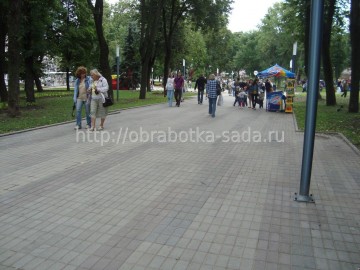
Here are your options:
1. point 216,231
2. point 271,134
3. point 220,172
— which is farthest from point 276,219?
point 271,134

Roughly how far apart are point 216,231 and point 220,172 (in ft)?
8.60

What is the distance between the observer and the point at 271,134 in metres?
→ 11.5

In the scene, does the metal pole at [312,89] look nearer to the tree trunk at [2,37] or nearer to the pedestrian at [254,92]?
the pedestrian at [254,92]

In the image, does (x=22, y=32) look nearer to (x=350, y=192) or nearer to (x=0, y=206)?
(x=0, y=206)

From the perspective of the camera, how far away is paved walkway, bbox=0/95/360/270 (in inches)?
149

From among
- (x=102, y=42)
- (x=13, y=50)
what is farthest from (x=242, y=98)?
(x=13, y=50)

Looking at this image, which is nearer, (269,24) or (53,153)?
(53,153)

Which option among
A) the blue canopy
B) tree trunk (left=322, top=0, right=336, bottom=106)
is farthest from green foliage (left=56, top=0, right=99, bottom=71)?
tree trunk (left=322, top=0, right=336, bottom=106)

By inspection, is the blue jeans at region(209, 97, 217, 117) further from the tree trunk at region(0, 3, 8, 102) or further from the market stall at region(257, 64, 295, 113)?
the tree trunk at region(0, 3, 8, 102)

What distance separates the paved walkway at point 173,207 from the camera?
12.5 feet

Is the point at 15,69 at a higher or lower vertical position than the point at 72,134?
→ higher

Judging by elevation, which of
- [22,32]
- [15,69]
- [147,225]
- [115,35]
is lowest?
[147,225]

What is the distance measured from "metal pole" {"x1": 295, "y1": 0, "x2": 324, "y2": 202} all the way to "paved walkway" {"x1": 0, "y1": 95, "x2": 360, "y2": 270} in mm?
317

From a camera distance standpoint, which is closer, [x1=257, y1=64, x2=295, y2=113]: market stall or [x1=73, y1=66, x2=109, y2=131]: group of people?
[x1=73, y1=66, x2=109, y2=131]: group of people
